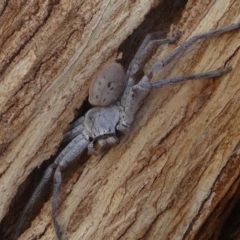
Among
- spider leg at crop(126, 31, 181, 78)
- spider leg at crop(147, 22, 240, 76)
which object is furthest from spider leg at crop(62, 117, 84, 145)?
spider leg at crop(147, 22, 240, 76)

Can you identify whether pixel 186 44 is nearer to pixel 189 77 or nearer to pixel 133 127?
pixel 189 77

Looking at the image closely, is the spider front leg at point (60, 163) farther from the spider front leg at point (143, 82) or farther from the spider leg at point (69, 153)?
the spider front leg at point (143, 82)

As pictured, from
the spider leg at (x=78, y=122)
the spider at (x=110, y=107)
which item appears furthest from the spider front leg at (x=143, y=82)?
the spider leg at (x=78, y=122)

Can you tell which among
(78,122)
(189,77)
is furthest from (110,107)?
(189,77)

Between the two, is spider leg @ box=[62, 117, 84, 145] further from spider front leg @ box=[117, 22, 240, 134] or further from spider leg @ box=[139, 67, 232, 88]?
spider leg @ box=[139, 67, 232, 88]

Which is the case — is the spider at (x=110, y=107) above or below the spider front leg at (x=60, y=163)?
above

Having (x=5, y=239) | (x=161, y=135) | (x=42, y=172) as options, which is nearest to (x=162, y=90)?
(x=161, y=135)
